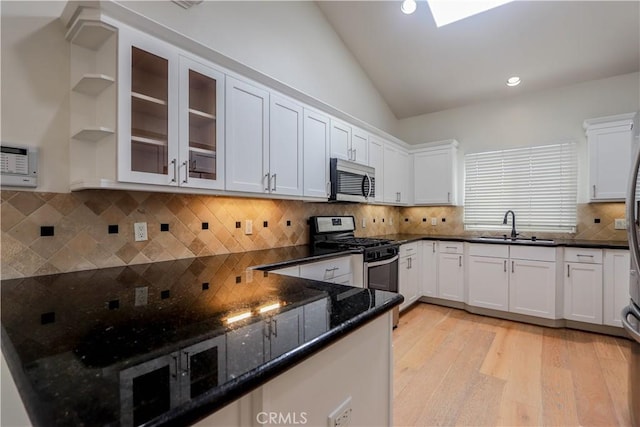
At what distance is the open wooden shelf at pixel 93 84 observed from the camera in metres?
1.53

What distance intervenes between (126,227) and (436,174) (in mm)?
3824

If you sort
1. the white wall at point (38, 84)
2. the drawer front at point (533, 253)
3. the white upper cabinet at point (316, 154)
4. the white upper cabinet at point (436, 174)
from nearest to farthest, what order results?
1. the white wall at point (38, 84)
2. the white upper cabinet at point (316, 154)
3. the drawer front at point (533, 253)
4. the white upper cabinet at point (436, 174)

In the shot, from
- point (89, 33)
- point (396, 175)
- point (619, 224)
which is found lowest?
point (619, 224)

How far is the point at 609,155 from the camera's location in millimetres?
3146

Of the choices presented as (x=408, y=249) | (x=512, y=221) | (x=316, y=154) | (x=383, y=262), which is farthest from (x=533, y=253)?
(x=316, y=154)

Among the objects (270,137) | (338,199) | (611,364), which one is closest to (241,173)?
(270,137)

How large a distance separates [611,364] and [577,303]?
0.81m

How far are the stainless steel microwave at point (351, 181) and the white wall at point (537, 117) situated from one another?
1.74 meters

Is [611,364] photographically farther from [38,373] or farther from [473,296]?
[38,373]

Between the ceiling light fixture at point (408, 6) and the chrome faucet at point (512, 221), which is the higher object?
the ceiling light fixture at point (408, 6)

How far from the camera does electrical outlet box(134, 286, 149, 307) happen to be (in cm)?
110

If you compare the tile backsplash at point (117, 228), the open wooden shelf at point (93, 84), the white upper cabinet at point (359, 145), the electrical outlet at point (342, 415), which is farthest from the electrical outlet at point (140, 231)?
the white upper cabinet at point (359, 145)

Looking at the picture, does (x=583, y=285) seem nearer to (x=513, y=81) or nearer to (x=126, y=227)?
(x=513, y=81)

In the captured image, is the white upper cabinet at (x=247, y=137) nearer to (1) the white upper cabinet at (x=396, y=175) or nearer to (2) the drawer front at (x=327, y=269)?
(2) the drawer front at (x=327, y=269)
